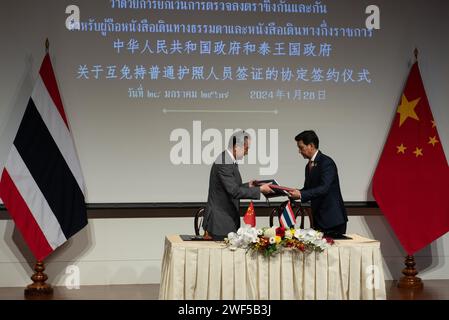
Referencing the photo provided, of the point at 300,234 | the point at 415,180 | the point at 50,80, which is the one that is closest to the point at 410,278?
the point at 415,180

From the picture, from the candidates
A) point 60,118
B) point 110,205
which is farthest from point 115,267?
point 60,118

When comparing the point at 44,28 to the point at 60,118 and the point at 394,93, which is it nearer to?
the point at 60,118

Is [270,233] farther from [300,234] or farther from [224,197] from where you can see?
[224,197]

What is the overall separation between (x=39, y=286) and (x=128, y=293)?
71 cm

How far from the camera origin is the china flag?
711 cm

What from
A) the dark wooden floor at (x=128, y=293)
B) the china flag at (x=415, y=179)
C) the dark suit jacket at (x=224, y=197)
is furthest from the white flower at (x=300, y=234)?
the china flag at (x=415, y=179)

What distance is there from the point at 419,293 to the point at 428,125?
1.41 metres

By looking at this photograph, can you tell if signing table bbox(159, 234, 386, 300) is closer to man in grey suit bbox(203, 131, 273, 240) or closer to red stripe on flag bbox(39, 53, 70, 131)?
man in grey suit bbox(203, 131, 273, 240)

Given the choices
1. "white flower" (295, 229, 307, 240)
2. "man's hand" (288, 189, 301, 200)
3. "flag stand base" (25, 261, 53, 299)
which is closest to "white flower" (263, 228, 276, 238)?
"white flower" (295, 229, 307, 240)

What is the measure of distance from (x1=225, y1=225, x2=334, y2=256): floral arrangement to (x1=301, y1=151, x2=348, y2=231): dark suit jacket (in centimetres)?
75

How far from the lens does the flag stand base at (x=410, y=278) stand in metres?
7.16

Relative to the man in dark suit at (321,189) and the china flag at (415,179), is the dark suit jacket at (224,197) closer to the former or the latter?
the man in dark suit at (321,189)

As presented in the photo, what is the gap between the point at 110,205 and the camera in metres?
7.00
